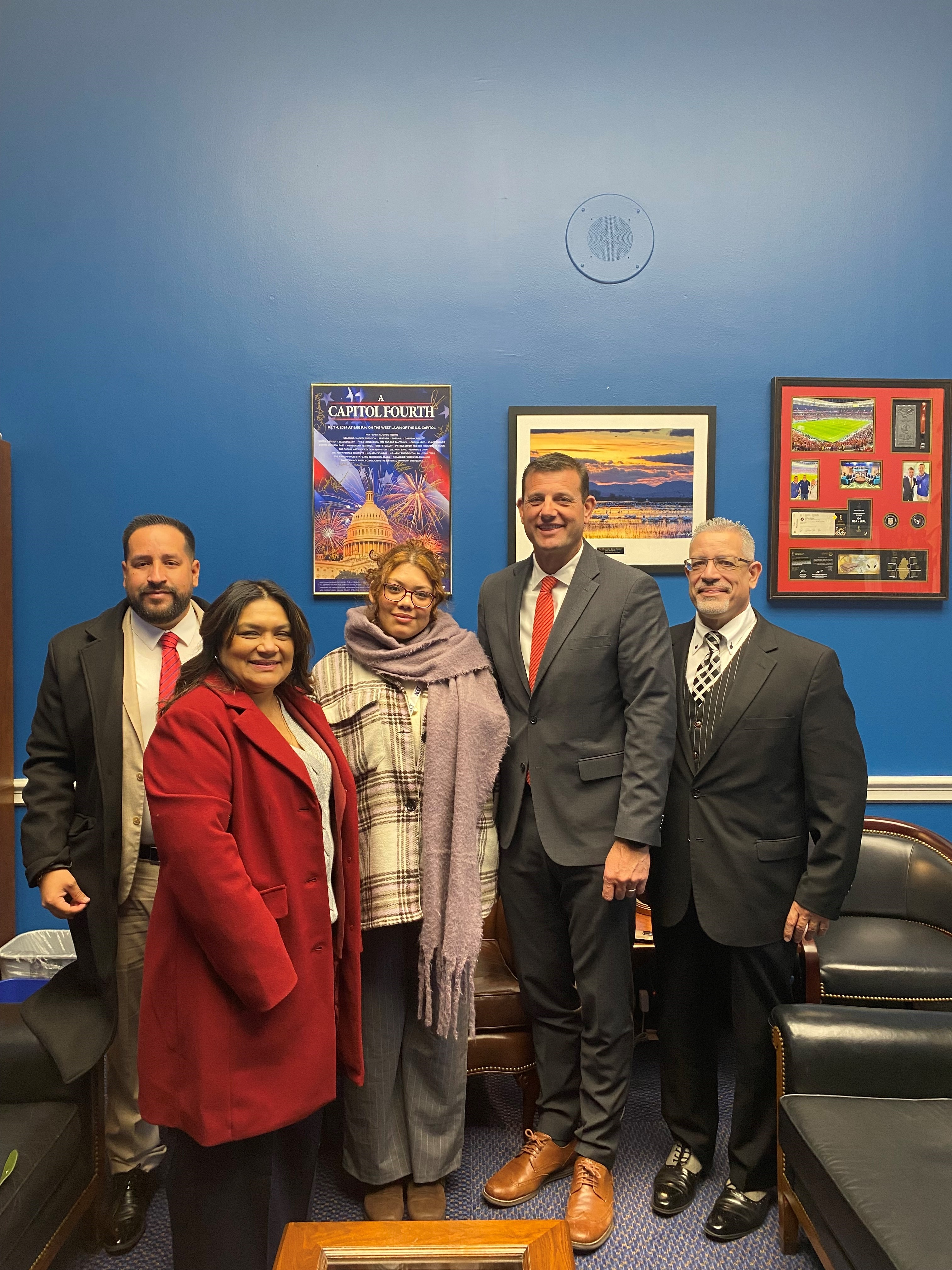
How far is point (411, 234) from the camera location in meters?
3.05

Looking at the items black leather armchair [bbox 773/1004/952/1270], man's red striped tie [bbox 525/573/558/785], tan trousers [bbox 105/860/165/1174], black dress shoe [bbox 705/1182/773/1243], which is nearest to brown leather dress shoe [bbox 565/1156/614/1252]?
black dress shoe [bbox 705/1182/773/1243]

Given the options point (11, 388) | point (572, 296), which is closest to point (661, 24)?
point (572, 296)

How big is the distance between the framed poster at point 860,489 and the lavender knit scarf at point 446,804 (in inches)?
60.3

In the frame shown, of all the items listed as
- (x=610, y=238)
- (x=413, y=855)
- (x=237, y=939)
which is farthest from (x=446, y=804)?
(x=610, y=238)

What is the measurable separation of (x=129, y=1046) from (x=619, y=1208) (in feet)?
4.31

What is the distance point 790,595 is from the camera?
311 cm

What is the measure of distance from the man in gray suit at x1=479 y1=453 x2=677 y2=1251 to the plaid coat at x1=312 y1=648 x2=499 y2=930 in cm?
30

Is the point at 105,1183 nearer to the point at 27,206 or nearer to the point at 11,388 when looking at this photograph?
the point at 11,388

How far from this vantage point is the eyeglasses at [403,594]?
208cm

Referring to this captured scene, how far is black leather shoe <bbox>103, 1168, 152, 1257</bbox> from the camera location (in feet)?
6.86

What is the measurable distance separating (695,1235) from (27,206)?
373cm

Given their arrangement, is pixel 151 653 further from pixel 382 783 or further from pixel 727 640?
pixel 727 640

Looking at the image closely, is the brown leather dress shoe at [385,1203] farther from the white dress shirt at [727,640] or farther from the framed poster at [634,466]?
the framed poster at [634,466]

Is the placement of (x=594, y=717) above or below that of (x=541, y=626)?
below
